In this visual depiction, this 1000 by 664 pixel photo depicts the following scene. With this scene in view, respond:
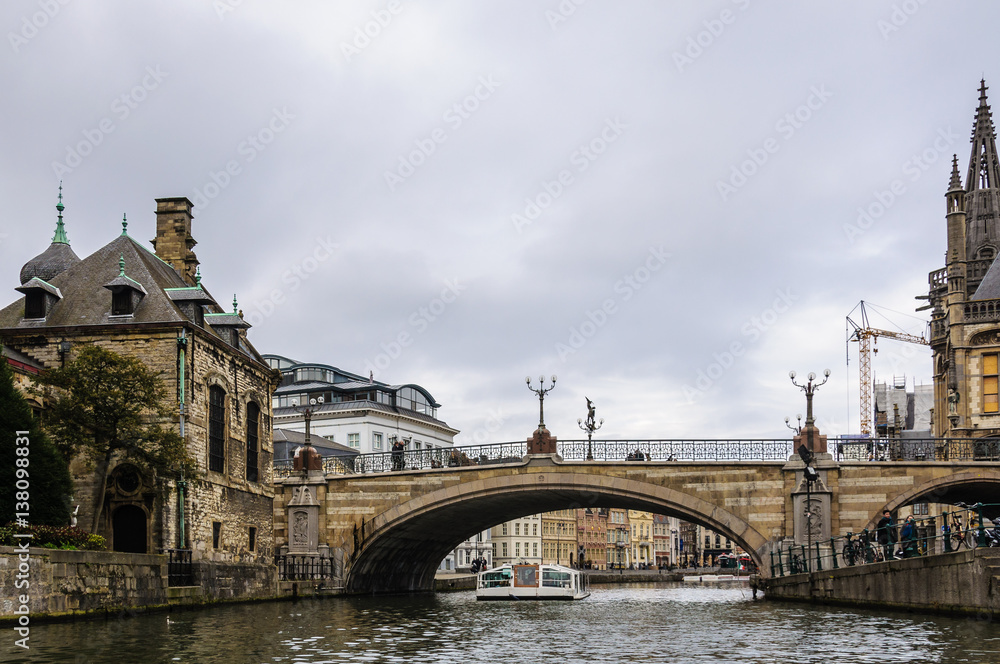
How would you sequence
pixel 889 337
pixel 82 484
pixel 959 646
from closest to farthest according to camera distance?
1. pixel 959 646
2. pixel 82 484
3. pixel 889 337

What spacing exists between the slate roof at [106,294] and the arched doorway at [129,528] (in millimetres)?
5365

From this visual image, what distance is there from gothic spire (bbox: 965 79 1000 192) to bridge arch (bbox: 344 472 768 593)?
26058 millimetres

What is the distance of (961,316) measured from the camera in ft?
165

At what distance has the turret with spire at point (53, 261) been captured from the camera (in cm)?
3831

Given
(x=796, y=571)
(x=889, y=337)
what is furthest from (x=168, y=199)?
(x=889, y=337)

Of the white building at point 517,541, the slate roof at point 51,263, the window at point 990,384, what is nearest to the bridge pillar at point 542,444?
the slate roof at point 51,263

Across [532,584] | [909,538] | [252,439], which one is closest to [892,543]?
[909,538]

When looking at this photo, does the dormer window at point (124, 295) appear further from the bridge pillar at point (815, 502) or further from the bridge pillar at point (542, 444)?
the bridge pillar at point (815, 502)

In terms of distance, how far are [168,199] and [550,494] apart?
17.2m

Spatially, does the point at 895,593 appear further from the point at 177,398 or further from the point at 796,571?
the point at 177,398

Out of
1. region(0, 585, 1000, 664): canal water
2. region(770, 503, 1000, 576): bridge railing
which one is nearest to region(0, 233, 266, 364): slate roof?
region(0, 585, 1000, 664): canal water

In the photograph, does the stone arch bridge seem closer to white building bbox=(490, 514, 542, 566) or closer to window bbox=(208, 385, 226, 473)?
window bbox=(208, 385, 226, 473)

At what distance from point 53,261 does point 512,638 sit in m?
23.7

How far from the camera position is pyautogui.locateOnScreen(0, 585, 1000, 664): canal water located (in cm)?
1667
